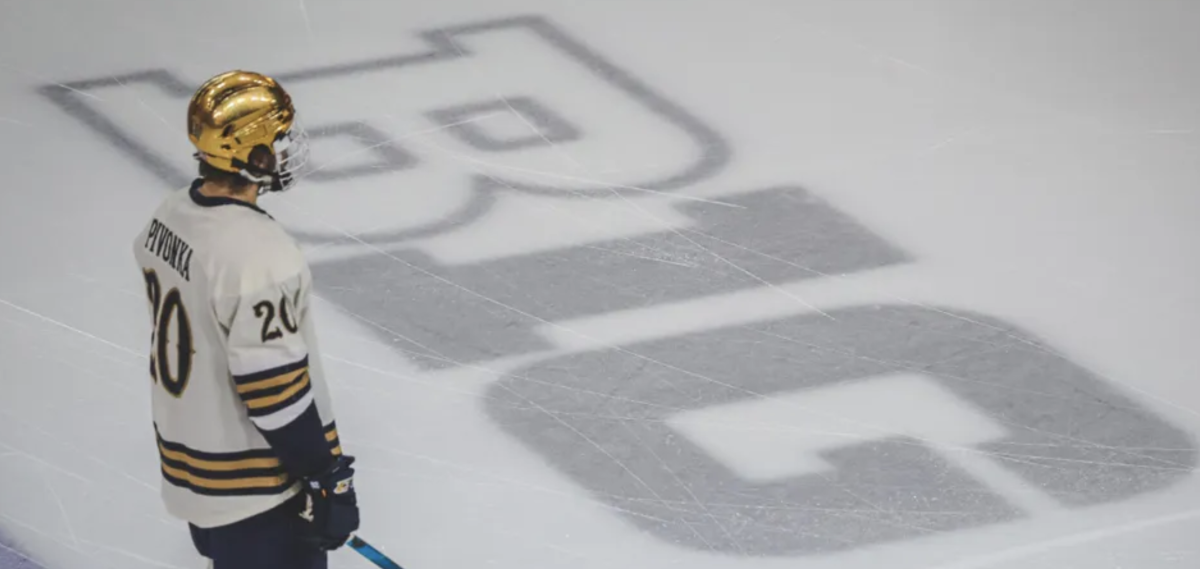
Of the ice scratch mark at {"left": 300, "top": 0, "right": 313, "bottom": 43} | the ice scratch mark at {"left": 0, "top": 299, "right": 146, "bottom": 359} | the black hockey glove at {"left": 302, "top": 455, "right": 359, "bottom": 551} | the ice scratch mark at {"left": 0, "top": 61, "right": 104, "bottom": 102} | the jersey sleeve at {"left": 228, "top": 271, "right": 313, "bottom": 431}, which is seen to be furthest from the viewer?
the ice scratch mark at {"left": 300, "top": 0, "right": 313, "bottom": 43}

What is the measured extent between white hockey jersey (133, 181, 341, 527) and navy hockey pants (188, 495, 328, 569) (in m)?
0.03

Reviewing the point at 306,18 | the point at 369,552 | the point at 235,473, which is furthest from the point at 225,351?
the point at 306,18

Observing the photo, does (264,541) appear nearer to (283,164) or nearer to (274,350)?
(274,350)

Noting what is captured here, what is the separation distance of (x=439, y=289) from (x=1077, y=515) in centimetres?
136

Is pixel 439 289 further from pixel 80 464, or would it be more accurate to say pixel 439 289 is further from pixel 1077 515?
pixel 1077 515

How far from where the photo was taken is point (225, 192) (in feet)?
7.92

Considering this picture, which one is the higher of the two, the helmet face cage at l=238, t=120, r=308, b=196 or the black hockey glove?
the helmet face cage at l=238, t=120, r=308, b=196

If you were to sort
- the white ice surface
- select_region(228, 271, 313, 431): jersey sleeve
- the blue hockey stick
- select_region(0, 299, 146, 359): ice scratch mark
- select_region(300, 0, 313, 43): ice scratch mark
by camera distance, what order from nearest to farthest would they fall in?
select_region(228, 271, 313, 431): jersey sleeve → the blue hockey stick → the white ice surface → select_region(0, 299, 146, 359): ice scratch mark → select_region(300, 0, 313, 43): ice scratch mark

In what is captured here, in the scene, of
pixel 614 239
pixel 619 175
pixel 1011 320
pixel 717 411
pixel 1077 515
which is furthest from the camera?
pixel 619 175

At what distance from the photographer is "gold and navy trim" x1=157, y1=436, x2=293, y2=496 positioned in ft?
8.02

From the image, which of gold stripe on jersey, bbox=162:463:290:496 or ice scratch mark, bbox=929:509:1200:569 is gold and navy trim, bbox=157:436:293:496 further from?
ice scratch mark, bbox=929:509:1200:569

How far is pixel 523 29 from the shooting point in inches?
209

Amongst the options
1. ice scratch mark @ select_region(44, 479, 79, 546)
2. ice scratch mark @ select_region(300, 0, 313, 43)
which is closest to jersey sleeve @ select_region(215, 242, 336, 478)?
ice scratch mark @ select_region(44, 479, 79, 546)

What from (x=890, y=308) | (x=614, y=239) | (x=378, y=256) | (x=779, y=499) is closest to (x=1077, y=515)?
(x=779, y=499)
